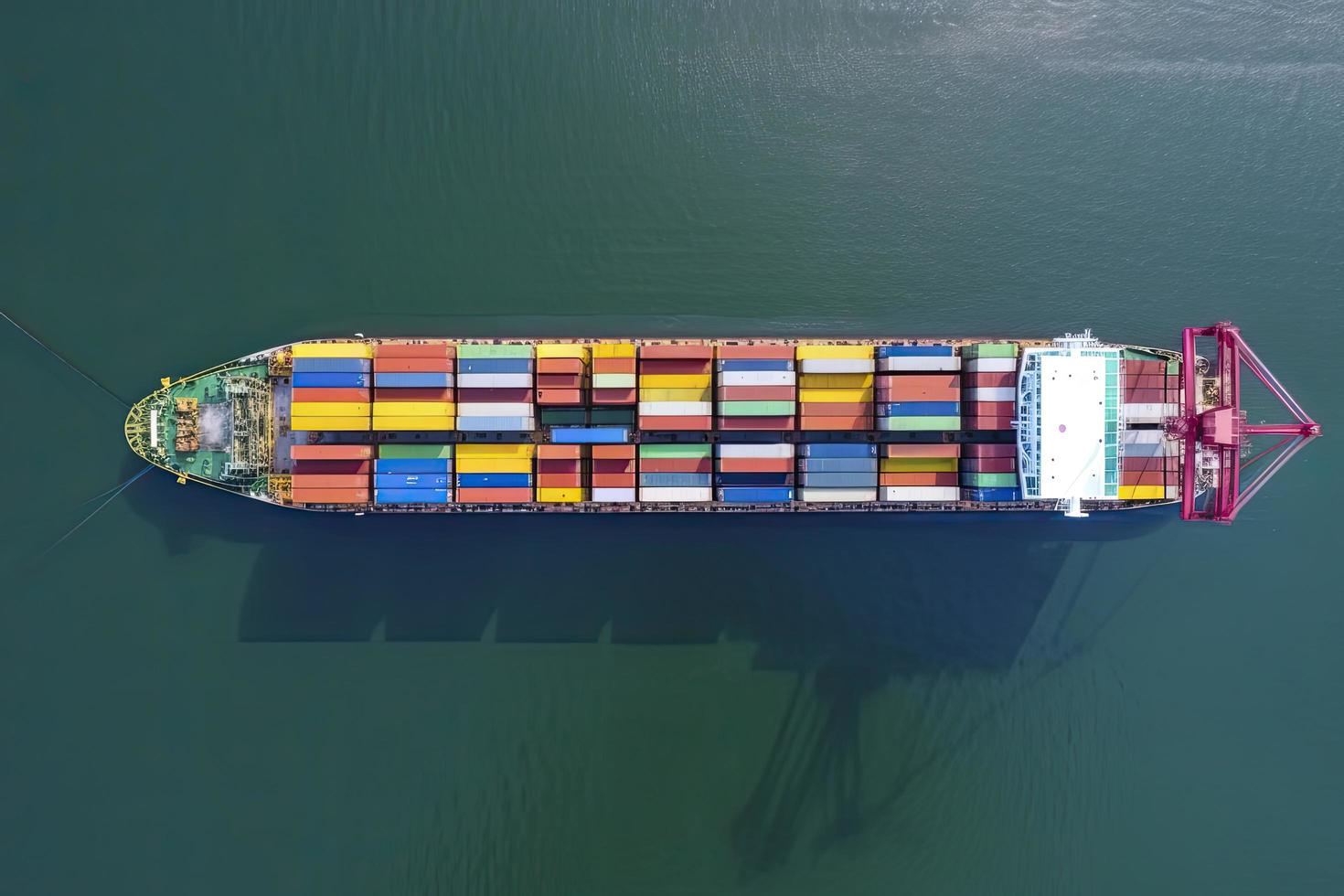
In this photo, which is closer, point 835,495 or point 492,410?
point 492,410

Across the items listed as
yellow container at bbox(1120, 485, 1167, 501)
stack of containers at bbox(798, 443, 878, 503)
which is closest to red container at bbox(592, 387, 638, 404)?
stack of containers at bbox(798, 443, 878, 503)

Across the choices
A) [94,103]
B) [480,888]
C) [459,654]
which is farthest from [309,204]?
[480,888]

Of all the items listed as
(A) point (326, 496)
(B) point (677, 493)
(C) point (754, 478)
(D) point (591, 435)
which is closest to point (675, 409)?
(B) point (677, 493)

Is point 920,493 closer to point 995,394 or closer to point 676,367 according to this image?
point 995,394

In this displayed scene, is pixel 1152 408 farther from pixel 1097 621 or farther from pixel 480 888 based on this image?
pixel 480 888

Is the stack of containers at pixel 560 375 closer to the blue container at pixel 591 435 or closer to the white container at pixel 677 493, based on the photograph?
the blue container at pixel 591 435

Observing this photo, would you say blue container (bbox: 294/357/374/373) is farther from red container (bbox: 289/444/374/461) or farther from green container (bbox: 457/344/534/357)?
green container (bbox: 457/344/534/357)
